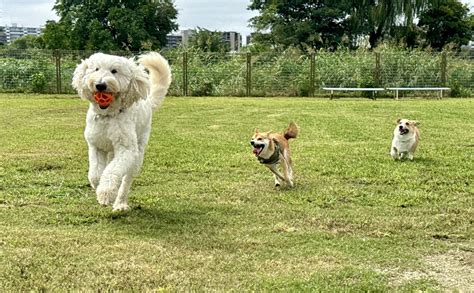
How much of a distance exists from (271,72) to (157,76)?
707 inches

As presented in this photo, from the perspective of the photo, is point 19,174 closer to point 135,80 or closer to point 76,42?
point 135,80

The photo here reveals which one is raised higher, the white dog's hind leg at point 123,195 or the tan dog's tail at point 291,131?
the tan dog's tail at point 291,131

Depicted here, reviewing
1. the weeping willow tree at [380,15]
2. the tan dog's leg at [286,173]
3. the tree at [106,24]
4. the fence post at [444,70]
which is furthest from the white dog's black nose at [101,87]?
the tree at [106,24]

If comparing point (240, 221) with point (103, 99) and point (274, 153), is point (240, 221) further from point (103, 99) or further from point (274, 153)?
point (103, 99)

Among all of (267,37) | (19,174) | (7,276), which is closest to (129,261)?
(7,276)

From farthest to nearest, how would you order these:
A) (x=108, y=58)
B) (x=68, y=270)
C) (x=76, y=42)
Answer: (x=76, y=42)
(x=108, y=58)
(x=68, y=270)

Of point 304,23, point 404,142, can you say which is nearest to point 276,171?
point 404,142

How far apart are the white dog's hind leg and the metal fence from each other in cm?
1780

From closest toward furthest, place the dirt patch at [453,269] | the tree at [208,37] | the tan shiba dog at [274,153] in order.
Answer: the dirt patch at [453,269]
the tan shiba dog at [274,153]
the tree at [208,37]

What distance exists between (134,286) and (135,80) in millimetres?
2033

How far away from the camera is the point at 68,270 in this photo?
128 inches

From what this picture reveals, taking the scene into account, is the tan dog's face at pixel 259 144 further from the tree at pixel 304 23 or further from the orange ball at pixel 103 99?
the tree at pixel 304 23

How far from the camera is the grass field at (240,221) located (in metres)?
3.22

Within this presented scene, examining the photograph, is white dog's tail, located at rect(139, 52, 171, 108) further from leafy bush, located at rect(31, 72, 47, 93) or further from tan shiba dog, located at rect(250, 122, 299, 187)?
leafy bush, located at rect(31, 72, 47, 93)
